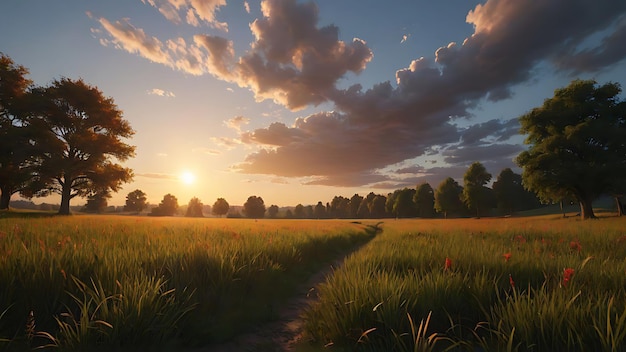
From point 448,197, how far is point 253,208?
3102 inches

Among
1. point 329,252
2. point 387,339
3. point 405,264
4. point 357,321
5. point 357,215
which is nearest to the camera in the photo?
point 387,339

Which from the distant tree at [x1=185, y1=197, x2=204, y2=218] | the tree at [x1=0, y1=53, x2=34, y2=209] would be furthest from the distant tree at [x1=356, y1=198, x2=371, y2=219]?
the tree at [x1=0, y1=53, x2=34, y2=209]

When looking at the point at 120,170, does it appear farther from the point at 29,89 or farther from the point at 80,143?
the point at 29,89

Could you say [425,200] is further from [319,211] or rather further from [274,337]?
[274,337]

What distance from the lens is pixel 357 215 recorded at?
120750 mm

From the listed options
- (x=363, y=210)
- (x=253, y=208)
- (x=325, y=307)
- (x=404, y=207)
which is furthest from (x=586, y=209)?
(x=253, y=208)

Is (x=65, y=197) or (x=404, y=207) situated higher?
(x=65, y=197)

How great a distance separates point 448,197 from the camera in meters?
74.1

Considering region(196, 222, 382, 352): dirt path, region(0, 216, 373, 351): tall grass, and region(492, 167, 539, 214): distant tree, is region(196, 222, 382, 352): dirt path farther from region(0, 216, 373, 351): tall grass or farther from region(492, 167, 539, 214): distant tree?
region(492, 167, 539, 214): distant tree

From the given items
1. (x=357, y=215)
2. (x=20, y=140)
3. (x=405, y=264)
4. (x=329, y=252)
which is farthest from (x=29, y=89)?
(x=357, y=215)

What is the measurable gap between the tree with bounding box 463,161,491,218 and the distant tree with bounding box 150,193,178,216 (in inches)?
3822

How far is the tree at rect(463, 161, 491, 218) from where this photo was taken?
203ft

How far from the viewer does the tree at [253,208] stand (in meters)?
122

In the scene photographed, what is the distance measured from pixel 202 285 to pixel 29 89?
32561 millimetres
